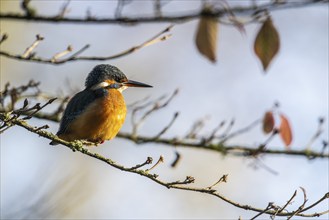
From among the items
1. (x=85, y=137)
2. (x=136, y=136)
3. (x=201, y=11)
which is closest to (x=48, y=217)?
(x=136, y=136)

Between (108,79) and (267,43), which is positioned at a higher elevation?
(267,43)

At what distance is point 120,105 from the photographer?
506 cm

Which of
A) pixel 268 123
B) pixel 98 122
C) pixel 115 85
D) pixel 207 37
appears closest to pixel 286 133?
pixel 268 123

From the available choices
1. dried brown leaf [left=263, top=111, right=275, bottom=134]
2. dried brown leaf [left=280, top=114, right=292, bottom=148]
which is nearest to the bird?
dried brown leaf [left=263, top=111, right=275, bottom=134]

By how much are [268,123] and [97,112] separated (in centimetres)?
121

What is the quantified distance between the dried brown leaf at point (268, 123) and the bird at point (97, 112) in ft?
2.91

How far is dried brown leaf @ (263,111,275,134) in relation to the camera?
16.0 ft

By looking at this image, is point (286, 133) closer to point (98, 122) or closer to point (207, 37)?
point (98, 122)

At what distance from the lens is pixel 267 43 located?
3057 millimetres

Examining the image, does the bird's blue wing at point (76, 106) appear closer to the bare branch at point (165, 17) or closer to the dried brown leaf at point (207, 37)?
the bare branch at point (165, 17)

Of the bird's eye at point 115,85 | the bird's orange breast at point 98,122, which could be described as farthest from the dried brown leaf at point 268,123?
the bird's eye at point 115,85

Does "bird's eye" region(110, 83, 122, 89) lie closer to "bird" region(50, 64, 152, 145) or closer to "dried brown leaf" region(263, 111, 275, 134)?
"bird" region(50, 64, 152, 145)

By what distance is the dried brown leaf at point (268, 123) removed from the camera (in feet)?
16.0

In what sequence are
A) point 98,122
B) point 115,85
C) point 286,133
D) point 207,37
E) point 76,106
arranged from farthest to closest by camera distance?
point 115,85, point 76,106, point 98,122, point 286,133, point 207,37
